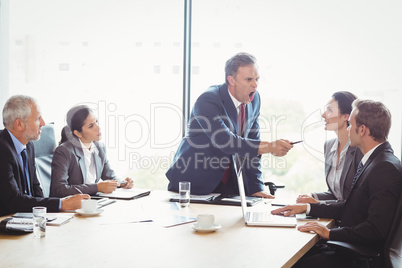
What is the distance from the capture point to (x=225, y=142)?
3.18 m

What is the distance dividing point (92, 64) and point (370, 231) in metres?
3.76

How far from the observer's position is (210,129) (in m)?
3.27

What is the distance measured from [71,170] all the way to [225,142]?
1.06 m

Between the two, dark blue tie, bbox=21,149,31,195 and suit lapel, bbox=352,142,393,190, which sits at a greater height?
suit lapel, bbox=352,142,393,190

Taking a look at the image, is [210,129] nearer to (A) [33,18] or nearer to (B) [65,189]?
(B) [65,189]

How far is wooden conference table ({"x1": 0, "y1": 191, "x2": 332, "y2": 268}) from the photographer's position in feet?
5.92

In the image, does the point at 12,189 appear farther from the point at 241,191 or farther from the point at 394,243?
the point at 394,243

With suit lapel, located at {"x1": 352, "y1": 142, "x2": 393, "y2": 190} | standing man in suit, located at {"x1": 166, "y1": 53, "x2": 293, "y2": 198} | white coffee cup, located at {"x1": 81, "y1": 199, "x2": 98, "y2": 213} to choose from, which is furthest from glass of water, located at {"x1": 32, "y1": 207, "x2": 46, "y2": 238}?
suit lapel, located at {"x1": 352, "y1": 142, "x2": 393, "y2": 190}

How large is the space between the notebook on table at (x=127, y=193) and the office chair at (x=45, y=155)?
53 centimetres

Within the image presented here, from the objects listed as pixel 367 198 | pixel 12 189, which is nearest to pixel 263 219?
pixel 367 198

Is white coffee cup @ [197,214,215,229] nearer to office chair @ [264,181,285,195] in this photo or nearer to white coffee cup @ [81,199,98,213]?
white coffee cup @ [81,199,98,213]

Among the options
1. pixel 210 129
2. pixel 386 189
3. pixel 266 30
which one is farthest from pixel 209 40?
pixel 386 189

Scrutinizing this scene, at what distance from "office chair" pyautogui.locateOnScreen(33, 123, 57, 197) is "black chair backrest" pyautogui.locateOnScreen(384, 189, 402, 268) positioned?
230cm

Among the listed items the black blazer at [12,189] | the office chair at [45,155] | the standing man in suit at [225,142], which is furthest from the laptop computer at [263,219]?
the office chair at [45,155]
